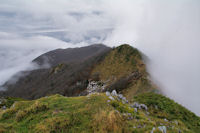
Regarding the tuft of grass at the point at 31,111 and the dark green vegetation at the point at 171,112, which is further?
the dark green vegetation at the point at 171,112

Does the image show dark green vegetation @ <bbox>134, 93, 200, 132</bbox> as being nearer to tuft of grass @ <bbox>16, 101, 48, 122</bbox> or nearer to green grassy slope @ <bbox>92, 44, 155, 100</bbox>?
green grassy slope @ <bbox>92, 44, 155, 100</bbox>

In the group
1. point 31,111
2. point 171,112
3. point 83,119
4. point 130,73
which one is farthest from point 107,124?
point 130,73

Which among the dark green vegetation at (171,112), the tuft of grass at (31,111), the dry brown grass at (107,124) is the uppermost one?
the dry brown grass at (107,124)

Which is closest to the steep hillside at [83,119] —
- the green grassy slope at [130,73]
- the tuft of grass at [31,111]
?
the tuft of grass at [31,111]

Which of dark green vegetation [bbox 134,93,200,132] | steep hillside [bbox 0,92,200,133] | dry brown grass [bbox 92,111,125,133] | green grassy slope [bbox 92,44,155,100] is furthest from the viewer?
green grassy slope [bbox 92,44,155,100]

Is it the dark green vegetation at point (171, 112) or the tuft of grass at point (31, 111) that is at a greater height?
the tuft of grass at point (31, 111)

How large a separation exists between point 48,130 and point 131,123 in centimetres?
439

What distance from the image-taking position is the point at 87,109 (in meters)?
7.58

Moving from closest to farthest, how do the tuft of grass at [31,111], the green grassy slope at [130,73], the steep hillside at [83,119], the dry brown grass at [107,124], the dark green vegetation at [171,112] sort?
the dry brown grass at [107,124], the steep hillside at [83,119], the tuft of grass at [31,111], the dark green vegetation at [171,112], the green grassy slope at [130,73]

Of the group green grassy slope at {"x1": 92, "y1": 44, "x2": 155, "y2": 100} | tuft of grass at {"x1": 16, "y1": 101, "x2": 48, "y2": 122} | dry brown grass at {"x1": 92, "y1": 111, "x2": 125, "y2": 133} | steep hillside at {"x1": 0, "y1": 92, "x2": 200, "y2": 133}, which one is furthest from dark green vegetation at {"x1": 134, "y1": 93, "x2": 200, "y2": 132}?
A: tuft of grass at {"x1": 16, "y1": 101, "x2": 48, "y2": 122}

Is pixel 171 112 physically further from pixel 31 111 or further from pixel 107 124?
pixel 31 111

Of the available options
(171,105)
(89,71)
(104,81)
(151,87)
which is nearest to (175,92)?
(151,87)

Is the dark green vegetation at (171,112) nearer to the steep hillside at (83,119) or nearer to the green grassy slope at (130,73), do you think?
the steep hillside at (83,119)

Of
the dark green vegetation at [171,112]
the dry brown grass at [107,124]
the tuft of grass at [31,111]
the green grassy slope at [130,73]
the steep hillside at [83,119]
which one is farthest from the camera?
the green grassy slope at [130,73]
